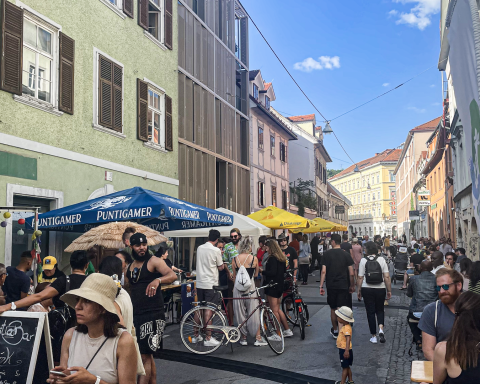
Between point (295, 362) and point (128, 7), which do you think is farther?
point (128, 7)

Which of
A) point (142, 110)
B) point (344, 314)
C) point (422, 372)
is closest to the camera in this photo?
point (422, 372)

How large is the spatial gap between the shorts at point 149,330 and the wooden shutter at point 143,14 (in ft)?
35.3

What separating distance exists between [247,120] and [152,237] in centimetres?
1685

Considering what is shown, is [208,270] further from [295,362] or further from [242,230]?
[242,230]

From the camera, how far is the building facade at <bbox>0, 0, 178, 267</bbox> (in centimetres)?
965

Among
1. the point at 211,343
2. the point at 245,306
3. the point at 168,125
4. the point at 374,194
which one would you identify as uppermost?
the point at 374,194

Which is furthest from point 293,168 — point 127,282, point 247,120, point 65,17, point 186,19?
point 127,282

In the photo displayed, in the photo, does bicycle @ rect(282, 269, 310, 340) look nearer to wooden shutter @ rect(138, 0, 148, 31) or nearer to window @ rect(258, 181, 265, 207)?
wooden shutter @ rect(138, 0, 148, 31)

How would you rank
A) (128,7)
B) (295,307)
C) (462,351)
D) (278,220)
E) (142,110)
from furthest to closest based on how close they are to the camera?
(278,220)
(142,110)
(128,7)
(295,307)
(462,351)

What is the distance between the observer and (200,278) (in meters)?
9.07

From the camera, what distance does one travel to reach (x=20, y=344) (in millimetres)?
4074

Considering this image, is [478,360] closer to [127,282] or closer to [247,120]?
[127,282]

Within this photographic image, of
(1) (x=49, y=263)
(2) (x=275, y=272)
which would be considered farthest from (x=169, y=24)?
(1) (x=49, y=263)

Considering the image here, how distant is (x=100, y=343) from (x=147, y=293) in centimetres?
279
